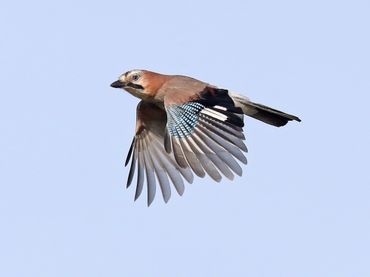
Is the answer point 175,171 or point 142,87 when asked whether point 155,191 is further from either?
point 142,87

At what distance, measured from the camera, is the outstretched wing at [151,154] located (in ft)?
48.7

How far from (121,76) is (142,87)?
41cm

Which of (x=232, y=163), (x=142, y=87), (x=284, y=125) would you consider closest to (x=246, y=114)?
(x=284, y=125)

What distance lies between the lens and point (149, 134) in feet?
51.5

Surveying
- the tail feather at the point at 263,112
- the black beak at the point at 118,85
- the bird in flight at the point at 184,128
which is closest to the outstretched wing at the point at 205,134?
the bird in flight at the point at 184,128

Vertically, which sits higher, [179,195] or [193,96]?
[193,96]

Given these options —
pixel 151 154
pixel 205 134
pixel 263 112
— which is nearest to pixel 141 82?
pixel 151 154

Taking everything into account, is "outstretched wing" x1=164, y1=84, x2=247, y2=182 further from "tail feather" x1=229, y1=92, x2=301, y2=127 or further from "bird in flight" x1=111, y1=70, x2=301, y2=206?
"tail feather" x1=229, y1=92, x2=301, y2=127

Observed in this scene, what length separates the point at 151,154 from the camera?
15.5 metres

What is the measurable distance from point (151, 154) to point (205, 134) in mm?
2759

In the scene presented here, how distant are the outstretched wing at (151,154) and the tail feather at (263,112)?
3.96ft

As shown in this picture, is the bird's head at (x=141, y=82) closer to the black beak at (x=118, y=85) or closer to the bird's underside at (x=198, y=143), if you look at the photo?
the black beak at (x=118, y=85)

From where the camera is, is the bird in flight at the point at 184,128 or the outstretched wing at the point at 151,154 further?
the outstretched wing at the point at 151,154

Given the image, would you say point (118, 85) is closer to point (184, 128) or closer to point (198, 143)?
point (184, 128)
